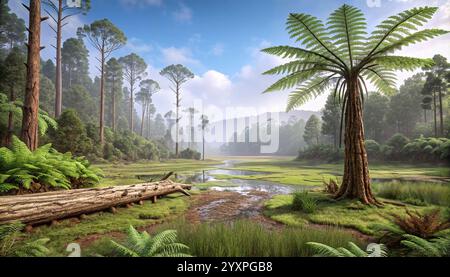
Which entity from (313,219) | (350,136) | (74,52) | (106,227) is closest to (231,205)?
(313,219)

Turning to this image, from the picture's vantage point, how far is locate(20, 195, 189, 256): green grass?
3750 mm

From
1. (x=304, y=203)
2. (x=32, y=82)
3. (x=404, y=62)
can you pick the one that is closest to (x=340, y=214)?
(x=304, y=203)

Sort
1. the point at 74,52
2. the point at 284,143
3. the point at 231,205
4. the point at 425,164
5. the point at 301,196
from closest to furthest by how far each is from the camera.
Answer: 1. the point at 301,196
2. the point at 231,205
3. the point at 425,164
4. the point at 74,52
5. the point at 284,143

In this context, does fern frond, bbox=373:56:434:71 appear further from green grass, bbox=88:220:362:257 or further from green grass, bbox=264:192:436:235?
green grass, bbox=88:220:362:257

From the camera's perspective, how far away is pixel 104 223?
15.8ft

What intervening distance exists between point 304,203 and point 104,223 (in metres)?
5.30

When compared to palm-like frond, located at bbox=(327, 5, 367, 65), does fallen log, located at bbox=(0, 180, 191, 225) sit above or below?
below

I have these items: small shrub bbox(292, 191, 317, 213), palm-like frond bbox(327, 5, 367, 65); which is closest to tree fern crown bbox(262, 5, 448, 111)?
palm-like frond bbox(327, 5, 367, 65)

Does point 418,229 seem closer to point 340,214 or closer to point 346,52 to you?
point 340,214

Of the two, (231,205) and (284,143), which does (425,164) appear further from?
(284,143)

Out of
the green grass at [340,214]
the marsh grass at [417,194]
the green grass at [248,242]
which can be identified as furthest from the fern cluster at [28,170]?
the marsh grass at [417,194]

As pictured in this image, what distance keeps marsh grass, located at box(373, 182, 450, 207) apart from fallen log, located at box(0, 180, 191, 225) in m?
8.90
